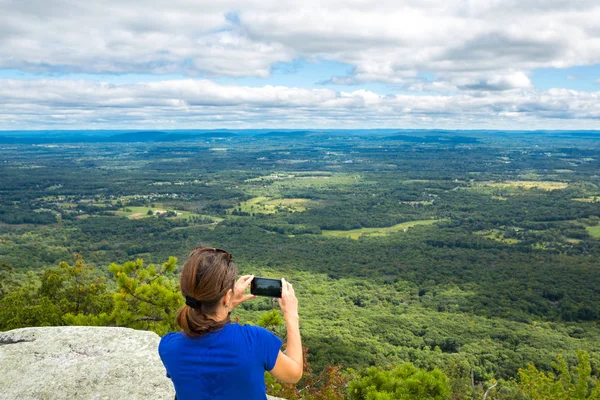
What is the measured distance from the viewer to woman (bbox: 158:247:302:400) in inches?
151

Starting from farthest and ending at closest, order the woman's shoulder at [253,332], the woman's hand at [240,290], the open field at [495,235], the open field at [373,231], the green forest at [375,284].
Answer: the open field at [373,231], the open field at [495,235], the green forest at [375,284], the woman's hand at [240,290], the woman's shoulder at [253,332]

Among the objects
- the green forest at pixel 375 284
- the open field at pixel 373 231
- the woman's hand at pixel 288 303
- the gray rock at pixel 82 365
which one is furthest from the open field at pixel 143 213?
the woman's hand at pixel 288 303

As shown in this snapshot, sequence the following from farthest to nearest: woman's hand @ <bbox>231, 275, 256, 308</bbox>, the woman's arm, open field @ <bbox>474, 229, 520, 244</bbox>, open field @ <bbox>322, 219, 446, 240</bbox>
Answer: open field @ <bbox>322, 219, 446, 240</bbox> < open field @ <bbox>474, 229, 520, 244</bbox> < woman's hand @ <bbox>231, 275, 256, 308</bbox> < the woman's arm

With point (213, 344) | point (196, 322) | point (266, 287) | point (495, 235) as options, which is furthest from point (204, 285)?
point (495, 235)

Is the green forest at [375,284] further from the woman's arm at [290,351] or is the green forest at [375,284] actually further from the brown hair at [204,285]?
the brown hair at [204,285]

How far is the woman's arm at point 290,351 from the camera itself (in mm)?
4117

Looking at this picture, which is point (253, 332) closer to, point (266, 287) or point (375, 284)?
point (266, 287)

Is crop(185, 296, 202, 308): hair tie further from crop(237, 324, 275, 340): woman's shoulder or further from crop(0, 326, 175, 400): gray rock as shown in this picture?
crop(0, 326, 175, 400): gray rock

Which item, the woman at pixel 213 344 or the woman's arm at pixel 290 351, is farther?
the woman's arm at pixel 290 351

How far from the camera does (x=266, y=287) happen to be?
4438 mm

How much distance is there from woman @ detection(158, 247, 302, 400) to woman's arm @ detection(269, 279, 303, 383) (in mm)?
30

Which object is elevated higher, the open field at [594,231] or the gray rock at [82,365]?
the gray rock at [82,365]

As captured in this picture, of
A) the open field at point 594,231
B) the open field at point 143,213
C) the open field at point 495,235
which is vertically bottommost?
the open field at point 495,235

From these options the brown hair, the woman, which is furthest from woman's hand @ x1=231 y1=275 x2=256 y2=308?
the brown hair
